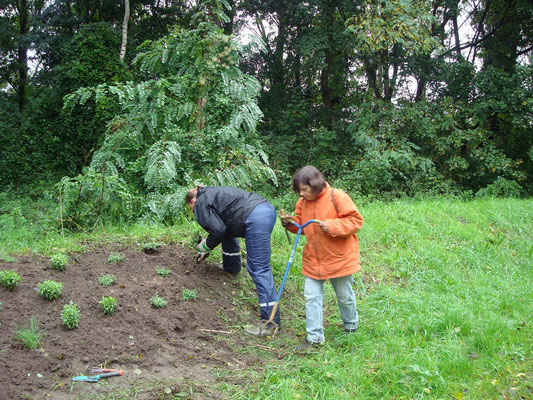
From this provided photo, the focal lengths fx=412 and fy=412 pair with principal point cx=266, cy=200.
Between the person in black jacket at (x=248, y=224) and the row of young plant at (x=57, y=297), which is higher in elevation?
the person in black jacket at (x=248, y=224)

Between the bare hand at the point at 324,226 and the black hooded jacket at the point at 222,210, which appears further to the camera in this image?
the black hooded jacket at the point at 222,210

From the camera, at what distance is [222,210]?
4539 mm

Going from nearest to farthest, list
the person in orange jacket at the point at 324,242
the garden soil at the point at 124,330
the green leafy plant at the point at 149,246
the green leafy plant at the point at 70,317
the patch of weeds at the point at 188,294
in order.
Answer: the garden soil at the point at 124,330, the green leafy plant at the point at 70,317, the person in orange jacket at the point at 324,242, the patch of weeds at the point at 188,294, the green leafy plant at the point at 149,246

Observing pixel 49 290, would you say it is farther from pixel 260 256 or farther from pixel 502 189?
pixel 502 189

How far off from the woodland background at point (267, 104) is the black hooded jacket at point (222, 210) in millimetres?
2148

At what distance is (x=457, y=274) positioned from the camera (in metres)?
6.01

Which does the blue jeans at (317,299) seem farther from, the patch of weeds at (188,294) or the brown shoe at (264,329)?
the patch of weeds at (188,294)

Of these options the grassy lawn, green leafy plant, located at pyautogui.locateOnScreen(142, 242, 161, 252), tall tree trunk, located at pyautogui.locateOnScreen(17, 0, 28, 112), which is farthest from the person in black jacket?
tall tree trunk, located at pyautogui.locateOnScreen(17, 0, 28, 112)

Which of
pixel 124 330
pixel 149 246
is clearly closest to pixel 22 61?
pixel 149 246

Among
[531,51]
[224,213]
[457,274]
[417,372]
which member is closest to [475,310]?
[457,274]

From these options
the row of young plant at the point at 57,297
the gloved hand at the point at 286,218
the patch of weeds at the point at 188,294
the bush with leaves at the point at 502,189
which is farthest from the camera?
the bush with leaves at the point at 502,189

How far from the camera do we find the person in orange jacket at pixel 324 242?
382 cm

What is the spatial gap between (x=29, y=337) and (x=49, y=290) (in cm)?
57

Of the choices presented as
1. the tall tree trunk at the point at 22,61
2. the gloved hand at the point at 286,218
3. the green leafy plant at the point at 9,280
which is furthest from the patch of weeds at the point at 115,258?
the tall tree trunk at the point at 22,61
